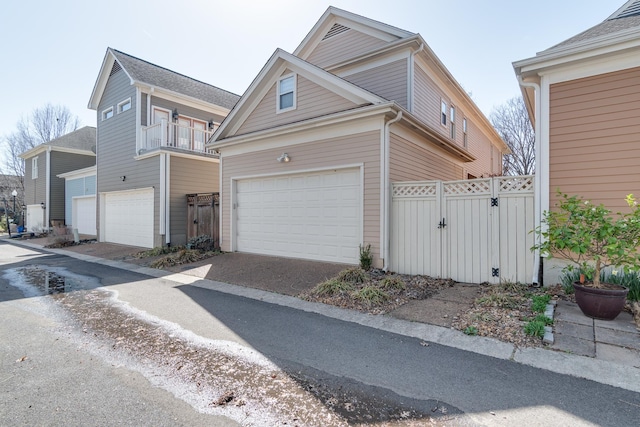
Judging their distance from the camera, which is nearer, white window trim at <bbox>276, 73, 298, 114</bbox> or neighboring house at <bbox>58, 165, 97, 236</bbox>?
white window trim at <bbox>276, 73, 298, 114</bbox>

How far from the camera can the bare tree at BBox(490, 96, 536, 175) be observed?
2456 cm

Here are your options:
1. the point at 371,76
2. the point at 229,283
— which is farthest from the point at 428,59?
the point at 229,283

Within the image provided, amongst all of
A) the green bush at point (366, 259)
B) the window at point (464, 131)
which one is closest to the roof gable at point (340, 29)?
the window at point (464, 131)

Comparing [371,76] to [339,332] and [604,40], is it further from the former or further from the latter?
[339,332]

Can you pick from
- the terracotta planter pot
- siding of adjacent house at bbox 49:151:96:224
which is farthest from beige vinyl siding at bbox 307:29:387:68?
siding of adjacent house at bbox 49:151:96:224

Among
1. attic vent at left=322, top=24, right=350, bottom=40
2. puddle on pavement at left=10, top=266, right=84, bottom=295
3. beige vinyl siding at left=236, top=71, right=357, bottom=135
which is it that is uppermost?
attic vent at left=322, top=24, right=350, bottom=40

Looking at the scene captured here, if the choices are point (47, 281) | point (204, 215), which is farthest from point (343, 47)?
point (47, 281)

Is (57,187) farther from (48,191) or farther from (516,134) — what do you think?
(516,134)

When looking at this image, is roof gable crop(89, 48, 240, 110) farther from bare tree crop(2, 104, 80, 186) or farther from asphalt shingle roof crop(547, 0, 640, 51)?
bare tree crop(2, 104, 80, 186)

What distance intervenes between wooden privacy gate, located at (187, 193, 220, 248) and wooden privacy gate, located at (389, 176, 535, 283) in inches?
276

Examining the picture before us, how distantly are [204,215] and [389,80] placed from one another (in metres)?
8.41

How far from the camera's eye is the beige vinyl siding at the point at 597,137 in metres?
5.52

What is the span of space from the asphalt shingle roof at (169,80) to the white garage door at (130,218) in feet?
16.8

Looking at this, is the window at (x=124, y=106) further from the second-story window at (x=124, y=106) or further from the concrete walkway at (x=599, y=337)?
the concrete walkway at (x=599, y=337)
